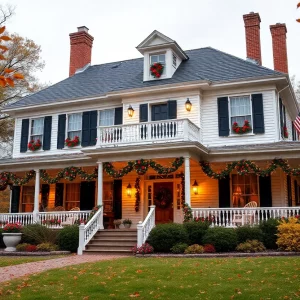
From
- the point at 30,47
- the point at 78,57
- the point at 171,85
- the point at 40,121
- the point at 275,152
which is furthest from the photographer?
the point at 30,47

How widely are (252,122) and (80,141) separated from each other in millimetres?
8437

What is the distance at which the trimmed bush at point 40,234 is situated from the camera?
16812 mm

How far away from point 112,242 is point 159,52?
9507 millimetres

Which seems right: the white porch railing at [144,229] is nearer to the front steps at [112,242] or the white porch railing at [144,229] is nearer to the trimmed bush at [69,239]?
the front steps at [112,242]

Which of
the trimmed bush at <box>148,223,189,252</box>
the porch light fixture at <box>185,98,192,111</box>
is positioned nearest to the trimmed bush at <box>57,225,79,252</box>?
the trimmed bush at <box>148,223,189,252</box>

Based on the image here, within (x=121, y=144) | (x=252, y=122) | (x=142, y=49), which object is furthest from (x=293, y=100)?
(x=121, y=144)

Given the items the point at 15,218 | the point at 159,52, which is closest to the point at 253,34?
the point at 159,52

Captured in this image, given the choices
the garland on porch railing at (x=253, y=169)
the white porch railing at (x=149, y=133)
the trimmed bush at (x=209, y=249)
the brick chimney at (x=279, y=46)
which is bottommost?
the trimmed bush at (x=209, y=249)

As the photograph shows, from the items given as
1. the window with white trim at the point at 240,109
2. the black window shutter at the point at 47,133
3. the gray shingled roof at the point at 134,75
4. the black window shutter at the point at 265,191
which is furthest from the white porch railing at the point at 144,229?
the black window shutter at the point at 47,133

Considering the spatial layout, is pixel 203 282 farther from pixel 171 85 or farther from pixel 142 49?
pixel 142 49

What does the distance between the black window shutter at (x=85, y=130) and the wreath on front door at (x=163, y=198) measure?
14.4ft

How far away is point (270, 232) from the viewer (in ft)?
47.2

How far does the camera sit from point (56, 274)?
9.95 metres

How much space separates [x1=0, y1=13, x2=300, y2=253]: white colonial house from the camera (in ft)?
54.4
